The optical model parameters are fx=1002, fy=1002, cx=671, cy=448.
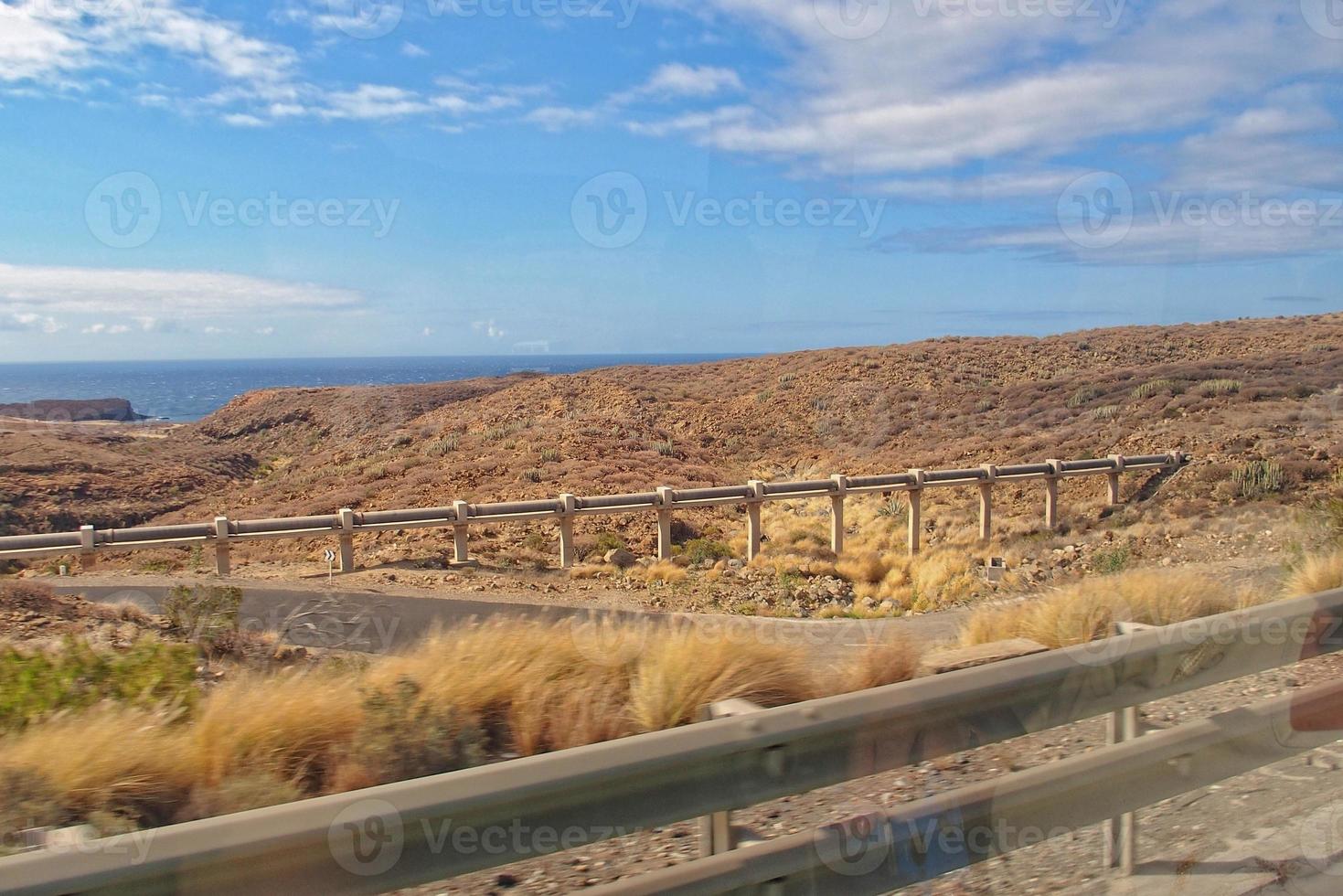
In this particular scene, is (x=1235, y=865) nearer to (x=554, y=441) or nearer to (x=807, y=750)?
(x=807, y=750)

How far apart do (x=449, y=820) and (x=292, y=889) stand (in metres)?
0.41

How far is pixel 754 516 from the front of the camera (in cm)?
1589

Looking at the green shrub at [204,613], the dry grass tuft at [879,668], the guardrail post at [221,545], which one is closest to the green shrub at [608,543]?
the guardrail post at [221,545]

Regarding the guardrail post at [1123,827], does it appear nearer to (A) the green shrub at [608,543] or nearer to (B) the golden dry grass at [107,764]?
(B) the golden dry grass at [107,764]

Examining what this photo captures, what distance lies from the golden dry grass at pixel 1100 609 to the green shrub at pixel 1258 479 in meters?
10.4

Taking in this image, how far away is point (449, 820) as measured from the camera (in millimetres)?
2623

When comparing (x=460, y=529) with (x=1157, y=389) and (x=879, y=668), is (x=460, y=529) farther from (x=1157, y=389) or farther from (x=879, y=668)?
(x=1157, y=389)

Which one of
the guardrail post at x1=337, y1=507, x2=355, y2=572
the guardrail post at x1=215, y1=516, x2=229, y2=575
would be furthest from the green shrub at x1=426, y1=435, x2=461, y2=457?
the guardrail post at x1=215, y1=516, x2=229, y2=575

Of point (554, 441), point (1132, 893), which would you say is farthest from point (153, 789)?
point (554, 441)

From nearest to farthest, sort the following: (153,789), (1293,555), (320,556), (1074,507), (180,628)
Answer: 1. (153,789)
2. (180,628)
3. (1293,555)
4. (320,556)
5. (1074,507)

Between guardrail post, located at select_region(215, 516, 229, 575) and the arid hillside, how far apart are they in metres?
6.76

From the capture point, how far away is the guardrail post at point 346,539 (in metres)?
13.1

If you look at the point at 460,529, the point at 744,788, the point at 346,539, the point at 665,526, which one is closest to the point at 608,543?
the point at 665,526

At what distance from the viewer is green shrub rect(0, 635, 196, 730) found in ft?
14.9
